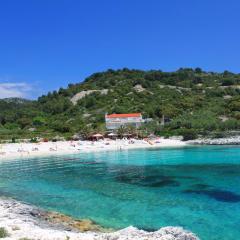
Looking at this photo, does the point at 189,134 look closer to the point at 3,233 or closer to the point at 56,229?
the point at 56,229

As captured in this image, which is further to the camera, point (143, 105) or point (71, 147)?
point (143, 105)

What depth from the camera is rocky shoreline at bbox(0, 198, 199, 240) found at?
1689 cm

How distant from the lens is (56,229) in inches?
787

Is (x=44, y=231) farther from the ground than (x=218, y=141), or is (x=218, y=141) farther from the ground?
(x=218, y=141)

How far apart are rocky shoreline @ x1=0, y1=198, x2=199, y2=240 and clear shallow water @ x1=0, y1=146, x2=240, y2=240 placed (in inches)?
66.3

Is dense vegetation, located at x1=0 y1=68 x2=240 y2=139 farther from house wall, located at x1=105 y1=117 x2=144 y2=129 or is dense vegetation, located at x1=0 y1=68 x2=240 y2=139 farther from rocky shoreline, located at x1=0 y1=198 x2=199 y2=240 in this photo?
rocky shoreline, located at x1=0 y1=198 x2=199 y2=240

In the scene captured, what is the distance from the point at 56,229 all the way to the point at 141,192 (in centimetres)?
1326

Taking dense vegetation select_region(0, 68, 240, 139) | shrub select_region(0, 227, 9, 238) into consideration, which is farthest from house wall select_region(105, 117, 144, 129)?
shrub select_region(0, 227, 9, 238)

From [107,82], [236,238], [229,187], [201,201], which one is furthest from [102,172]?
[107,82]

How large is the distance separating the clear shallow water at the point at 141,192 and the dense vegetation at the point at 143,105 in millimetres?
48108

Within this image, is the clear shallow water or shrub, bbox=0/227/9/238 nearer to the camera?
shrub, bbox=0/227/9/238

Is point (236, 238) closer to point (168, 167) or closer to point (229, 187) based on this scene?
point (229, 187)

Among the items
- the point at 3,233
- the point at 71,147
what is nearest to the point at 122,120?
the point at 71,147

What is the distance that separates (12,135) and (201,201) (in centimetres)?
7683
